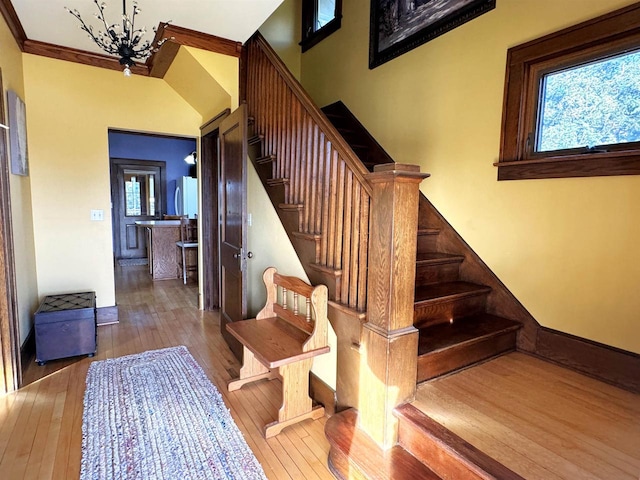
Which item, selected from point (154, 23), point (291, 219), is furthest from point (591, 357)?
point (154, 23)

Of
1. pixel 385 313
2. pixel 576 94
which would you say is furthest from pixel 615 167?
pixel 385 313

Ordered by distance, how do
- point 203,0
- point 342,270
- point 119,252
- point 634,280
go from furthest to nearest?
point 119,252
point 203,0
point 342,270
point 634,280

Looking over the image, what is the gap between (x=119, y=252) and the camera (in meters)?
8.03

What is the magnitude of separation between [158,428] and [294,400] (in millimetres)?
836

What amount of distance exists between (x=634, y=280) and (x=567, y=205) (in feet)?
1.73

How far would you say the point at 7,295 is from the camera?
2.42 metres

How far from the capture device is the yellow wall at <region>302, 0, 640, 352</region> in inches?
77.3

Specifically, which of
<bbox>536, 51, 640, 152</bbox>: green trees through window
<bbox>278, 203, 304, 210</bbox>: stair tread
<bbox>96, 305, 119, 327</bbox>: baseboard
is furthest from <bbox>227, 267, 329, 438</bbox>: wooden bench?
<bbox>96, 305, 119, 327</bbox>: baseboard

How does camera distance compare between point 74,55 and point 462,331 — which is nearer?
point 462,331

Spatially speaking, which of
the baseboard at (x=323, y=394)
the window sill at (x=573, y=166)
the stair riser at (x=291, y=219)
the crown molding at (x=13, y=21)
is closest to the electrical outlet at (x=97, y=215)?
the crown molding at (x=13, y=21)

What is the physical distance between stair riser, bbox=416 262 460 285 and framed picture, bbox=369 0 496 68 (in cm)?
188

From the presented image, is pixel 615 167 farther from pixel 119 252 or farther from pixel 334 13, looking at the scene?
pixel 119 252

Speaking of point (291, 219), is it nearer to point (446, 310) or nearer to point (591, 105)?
point (446, 310)

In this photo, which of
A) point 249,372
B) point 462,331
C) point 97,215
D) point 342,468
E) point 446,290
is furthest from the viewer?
point 97,215
